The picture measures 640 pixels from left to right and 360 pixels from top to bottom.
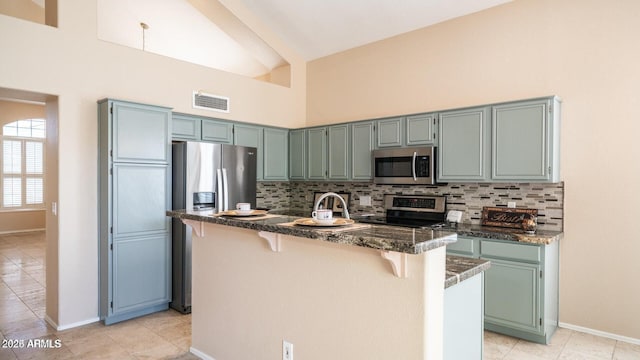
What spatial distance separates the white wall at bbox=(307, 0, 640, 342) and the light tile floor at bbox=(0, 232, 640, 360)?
0.33m

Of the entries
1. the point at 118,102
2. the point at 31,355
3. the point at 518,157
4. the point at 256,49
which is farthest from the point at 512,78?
the point at 31,355

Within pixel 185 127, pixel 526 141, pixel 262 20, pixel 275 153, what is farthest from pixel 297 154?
pixel 526 141

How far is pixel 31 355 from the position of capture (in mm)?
3004

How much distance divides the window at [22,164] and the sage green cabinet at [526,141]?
998 cm

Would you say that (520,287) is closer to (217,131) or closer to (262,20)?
(217,131)

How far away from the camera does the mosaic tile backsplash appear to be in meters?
3.63

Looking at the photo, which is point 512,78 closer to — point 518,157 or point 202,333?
point 518,157

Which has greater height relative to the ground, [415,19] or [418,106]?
[415,19]

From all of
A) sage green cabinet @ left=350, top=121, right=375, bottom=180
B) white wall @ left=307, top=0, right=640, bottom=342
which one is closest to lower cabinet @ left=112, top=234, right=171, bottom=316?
sage green cabinet @ left=350, top=121, right=375, bottom=180

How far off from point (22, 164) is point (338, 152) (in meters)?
8.14

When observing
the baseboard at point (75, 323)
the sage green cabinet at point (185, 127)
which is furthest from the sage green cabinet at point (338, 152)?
the baseboard at point (75, 323)

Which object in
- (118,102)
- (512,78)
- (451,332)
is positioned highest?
(512,78)

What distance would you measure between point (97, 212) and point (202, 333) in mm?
1749

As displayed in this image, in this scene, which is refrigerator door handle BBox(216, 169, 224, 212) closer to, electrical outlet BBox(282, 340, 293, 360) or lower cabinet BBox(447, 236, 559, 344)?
electrical outlet BBox(282, 340, 293, 360)
